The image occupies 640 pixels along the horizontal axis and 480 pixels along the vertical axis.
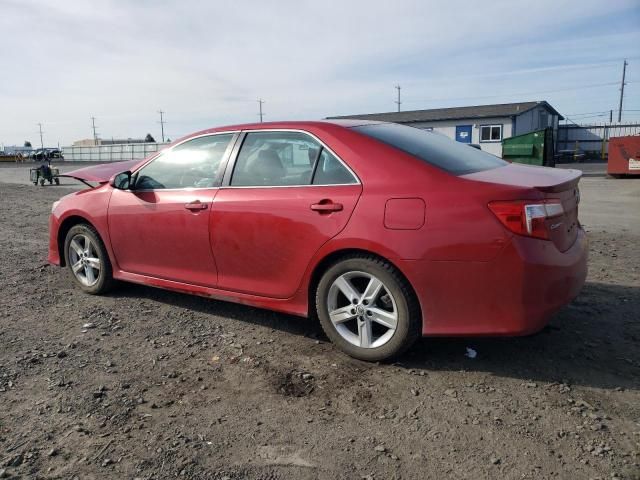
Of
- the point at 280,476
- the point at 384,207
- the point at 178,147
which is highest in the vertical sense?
the point at 178,147

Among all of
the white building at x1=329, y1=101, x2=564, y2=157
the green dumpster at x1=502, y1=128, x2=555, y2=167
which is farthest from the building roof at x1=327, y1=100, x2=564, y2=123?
the green dumpster at x1=502, y1=128, x2=555, y2=167

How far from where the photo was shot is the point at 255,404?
300 cm

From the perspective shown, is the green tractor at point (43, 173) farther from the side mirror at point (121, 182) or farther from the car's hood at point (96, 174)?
the side mirror at point (121, 182)

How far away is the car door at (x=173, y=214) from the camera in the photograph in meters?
4.14

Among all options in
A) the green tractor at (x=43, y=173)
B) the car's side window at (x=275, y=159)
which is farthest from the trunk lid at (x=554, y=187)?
the green tractor at (x=43, y=173)

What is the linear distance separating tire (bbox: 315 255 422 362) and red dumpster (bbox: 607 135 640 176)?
21.0 metres

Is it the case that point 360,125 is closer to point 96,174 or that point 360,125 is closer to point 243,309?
point 243,309

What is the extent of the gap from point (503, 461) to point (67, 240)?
176 inches

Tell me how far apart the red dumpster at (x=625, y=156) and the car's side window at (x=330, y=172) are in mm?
20799

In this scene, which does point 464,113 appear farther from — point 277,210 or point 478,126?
point 277,210

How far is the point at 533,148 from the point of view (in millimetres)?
21734

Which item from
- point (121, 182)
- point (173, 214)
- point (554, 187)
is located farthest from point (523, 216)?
point (121, 182)

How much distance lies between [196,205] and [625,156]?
2126cm

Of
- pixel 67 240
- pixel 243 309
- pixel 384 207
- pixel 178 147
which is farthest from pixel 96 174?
pixel 384 207
